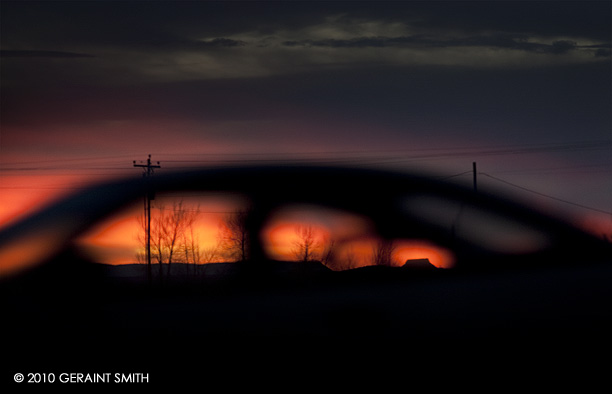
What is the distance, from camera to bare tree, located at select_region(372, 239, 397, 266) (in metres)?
3.40

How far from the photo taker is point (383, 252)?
3.42 meters

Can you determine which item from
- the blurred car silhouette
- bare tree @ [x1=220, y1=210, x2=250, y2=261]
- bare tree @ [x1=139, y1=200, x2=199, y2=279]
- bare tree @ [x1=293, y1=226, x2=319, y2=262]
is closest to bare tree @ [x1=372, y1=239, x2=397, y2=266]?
the blurred car silhouette

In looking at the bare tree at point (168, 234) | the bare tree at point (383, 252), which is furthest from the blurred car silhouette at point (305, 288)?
the bare tree at point (168, 234)

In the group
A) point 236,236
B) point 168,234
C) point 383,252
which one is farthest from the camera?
point 383,252

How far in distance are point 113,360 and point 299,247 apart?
97 centimetres

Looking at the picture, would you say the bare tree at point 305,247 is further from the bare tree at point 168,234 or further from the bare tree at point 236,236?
the bare tree at point 168,234

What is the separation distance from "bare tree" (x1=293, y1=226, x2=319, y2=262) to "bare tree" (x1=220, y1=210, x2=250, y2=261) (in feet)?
0.76

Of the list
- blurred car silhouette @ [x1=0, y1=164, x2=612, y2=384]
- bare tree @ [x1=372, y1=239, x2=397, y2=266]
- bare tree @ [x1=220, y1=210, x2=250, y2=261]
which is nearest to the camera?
blurred car silhouette @ [x1=0, y1=164, x2=612, y2=384]

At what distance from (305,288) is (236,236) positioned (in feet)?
1.35

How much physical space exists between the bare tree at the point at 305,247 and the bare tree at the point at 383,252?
31cm

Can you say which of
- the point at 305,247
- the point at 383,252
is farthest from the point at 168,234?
the point at 383,252

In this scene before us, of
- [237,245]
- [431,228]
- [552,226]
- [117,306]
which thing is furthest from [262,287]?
[552,226]

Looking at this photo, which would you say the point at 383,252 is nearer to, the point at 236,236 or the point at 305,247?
the point at 305,247

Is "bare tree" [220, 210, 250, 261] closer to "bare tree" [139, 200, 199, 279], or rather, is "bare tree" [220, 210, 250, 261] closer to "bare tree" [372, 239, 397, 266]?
Result: "bare tree" [139, 200, 199, 279]
